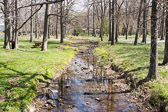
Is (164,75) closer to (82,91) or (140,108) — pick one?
(140,108)

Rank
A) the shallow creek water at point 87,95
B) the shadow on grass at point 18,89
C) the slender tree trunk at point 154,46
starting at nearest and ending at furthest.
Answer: the shadow on grass at point 18,89 < the shallow creek water at point 87,95 < the slender tree trunk at point 154,46

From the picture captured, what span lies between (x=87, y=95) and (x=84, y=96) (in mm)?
217

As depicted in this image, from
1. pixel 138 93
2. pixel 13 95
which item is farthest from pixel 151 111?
pixel 13 95

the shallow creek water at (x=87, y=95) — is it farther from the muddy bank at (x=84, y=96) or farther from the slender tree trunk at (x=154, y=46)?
the slender tree trunk at (x=154, y=46)

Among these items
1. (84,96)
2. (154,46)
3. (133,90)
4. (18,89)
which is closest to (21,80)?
(18,89)

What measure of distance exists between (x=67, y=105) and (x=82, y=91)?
6.35 feet

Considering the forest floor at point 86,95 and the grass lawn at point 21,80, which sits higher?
the grass lawn at point 21,80

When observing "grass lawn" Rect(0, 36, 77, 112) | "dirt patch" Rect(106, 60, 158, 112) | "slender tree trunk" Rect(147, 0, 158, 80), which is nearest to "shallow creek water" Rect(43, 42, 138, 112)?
"dirt patch" Rect(106, 60, 158, 112)

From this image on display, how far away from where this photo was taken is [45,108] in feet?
24.3

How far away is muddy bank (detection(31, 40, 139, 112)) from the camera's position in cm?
750

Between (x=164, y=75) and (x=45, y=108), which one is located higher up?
(x=164, y=75)

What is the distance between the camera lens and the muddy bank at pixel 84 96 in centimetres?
750

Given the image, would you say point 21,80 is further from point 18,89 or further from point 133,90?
point 133,90

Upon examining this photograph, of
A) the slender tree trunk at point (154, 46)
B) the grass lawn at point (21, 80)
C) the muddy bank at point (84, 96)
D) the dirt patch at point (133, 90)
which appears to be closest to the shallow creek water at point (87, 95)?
the muddy bank at point (84, 96)
